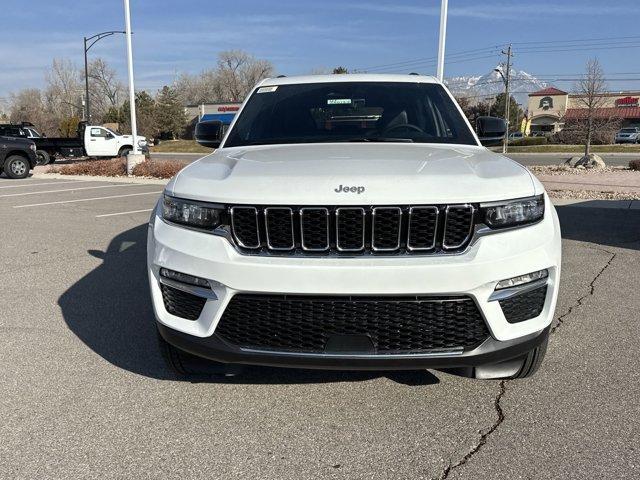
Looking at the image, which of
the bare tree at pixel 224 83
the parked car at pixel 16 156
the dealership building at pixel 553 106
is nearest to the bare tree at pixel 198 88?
the bare tree at pixel 224 83

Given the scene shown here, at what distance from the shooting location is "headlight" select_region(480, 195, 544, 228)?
8.44ft

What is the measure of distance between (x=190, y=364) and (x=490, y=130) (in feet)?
9.37

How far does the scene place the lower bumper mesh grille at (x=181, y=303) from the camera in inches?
105

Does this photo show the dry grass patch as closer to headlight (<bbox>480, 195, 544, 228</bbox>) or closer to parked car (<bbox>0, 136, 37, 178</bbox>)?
parked car (<bbox>0, 136, 37, 178</bbox>)

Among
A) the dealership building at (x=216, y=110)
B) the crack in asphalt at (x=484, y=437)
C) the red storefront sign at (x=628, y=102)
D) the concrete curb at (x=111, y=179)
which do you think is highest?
the red storefront sign at (x=628, y=102)

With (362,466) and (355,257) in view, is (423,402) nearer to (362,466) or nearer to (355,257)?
(362,466)

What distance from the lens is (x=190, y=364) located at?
301 centimetres

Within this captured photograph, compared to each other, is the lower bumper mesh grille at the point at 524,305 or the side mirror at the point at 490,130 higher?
the side mirror at the point at 490,130

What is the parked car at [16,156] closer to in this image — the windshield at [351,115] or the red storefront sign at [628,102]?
the windshield at [351,115]

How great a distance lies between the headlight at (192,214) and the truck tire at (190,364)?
0.67 m

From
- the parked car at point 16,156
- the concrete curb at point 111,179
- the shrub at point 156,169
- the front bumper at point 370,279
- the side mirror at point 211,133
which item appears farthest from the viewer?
the parked car at point 16,156

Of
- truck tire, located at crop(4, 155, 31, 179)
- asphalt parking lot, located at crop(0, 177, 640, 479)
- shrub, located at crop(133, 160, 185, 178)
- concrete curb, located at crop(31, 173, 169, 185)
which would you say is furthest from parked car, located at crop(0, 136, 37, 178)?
asphalt parking lot, located at crop(0, 177, 640, 479)

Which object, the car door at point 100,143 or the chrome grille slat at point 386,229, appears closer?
the chrome grille slat at point 386,229

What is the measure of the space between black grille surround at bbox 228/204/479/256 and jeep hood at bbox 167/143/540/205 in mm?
41
